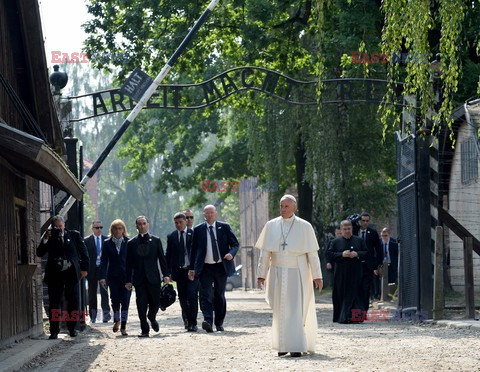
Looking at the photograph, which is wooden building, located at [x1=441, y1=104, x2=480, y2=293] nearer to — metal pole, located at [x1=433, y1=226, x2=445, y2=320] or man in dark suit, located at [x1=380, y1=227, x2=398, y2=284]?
man in dark suit, located at [x1=380, y1=227, x2=398, y2=284]

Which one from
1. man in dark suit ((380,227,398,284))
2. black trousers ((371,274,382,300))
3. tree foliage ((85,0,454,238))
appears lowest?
black trousers ((371,274,382,300))

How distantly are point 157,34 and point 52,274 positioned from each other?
14155mm

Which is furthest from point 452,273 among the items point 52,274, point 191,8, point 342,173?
point 52,274

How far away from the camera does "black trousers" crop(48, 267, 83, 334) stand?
1780 centimetres

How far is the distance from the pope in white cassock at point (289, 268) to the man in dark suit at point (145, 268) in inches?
174

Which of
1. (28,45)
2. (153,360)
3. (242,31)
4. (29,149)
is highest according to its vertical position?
(242,31)

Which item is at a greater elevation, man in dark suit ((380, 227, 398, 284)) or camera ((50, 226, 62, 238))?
camera ((50, 226, 62, 238))

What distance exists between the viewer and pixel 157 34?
1240 inches

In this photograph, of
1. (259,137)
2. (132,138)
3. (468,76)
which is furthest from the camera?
(132,138)

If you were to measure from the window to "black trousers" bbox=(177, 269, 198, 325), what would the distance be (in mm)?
11419

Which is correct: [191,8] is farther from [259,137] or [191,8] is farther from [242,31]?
[259,137]

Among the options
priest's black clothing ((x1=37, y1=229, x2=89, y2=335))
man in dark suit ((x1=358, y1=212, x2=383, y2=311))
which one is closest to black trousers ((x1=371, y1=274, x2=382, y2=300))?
man in dark suit ((x1=358, y1=212, x2=383, y2=311))

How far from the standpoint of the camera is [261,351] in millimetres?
14664

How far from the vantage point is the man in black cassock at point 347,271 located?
21.6 metres
